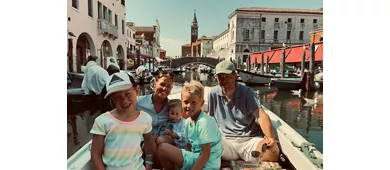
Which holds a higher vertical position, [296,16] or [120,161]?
[296,16]

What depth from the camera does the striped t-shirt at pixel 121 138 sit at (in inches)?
40.5

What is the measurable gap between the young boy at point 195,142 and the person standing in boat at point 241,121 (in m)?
0.24

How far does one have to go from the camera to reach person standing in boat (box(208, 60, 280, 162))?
54.6 inches

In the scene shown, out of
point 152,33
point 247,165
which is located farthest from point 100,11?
point 247,165

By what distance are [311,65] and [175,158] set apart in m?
0.83

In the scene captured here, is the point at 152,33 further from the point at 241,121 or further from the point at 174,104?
the point at 241,121

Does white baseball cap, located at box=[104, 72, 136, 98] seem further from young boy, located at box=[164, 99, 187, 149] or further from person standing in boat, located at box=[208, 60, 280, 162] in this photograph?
person standing in boat, located at box=[208, 60, 280, 162]

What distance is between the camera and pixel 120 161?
3.49ft

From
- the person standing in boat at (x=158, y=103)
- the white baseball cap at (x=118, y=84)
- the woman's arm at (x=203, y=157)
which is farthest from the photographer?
the person standing in boat at (x=158, y=103)

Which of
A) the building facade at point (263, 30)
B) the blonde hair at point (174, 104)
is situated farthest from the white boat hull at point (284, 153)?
the building facade at point (263, 30)

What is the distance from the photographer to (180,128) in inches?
51.9

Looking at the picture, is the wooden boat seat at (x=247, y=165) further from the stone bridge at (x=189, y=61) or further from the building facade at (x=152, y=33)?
the building facade at (x=152, y=33)
